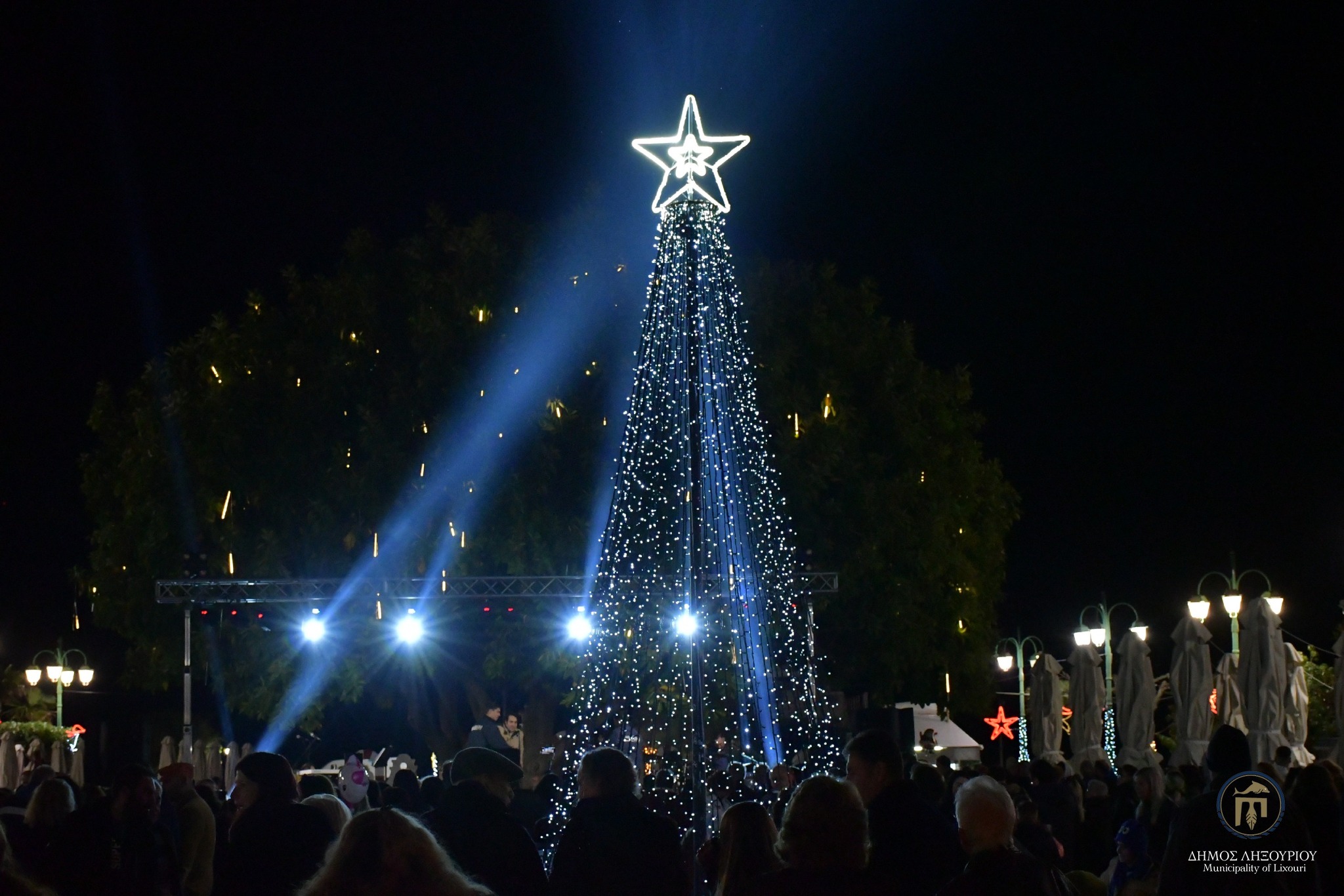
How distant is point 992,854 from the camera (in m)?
5.00

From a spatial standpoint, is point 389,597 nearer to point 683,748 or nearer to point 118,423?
point 683,748

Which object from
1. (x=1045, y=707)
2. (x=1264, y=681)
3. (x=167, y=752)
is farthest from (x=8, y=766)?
(x=1264, y=681)

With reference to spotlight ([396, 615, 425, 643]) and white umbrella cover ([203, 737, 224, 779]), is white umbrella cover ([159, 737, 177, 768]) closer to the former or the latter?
white umbrella cover ([203, 737, 224, 779])

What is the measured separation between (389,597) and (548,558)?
297 cm

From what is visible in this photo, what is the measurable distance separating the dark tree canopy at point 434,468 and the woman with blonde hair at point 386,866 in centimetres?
1995

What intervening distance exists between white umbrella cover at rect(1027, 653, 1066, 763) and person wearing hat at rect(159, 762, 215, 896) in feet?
52.9

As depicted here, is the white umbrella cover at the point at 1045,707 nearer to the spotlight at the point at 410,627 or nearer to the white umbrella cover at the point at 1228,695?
the white umbrella cover at the point at 1228,695

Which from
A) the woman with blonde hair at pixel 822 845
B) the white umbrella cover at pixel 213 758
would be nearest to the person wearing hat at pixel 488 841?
the woman with blonde hair at pixel 822 845

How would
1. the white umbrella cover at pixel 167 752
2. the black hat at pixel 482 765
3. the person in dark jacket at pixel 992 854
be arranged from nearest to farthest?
the person in dark jacket at pixel 992 854
the black hat at pixel 482 765
the white umbrella cover at pixel 167 752

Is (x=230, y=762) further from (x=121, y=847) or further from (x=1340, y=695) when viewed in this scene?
(x=121, y=847)

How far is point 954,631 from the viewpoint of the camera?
27422mm

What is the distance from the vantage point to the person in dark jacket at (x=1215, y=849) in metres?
5.62

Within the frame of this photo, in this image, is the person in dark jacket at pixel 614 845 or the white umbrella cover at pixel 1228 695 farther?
the white umbrella cover at pixel 1228 695

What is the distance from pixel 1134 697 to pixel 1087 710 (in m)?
2.24
